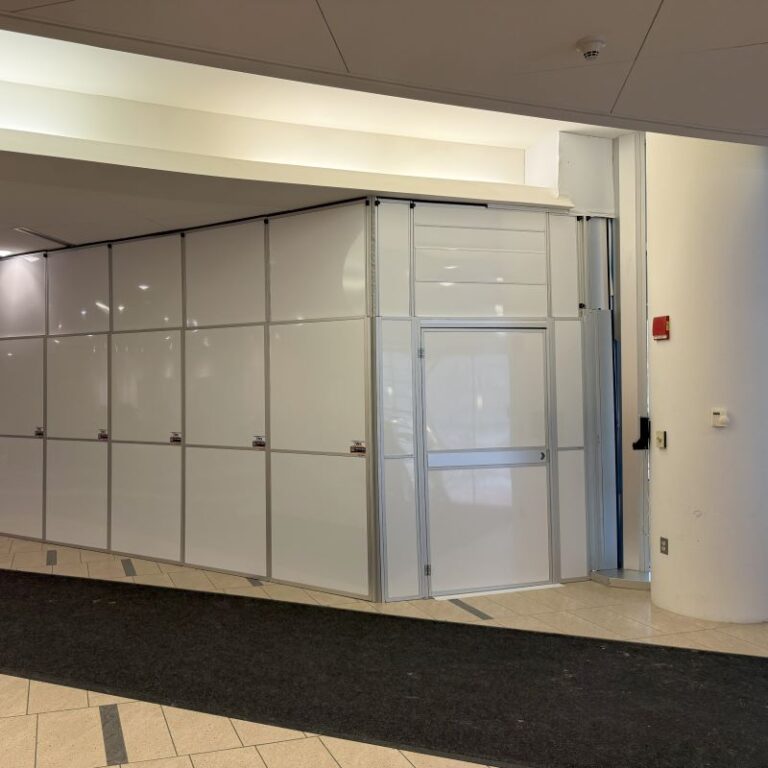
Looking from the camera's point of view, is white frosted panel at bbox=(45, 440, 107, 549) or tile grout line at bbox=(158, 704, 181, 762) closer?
tile grout line at bbox=(158, 704, 181, 762)

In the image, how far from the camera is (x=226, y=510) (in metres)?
6.03

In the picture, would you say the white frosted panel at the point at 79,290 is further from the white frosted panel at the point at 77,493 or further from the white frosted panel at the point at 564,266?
the white frosted panel at the point at 564,266

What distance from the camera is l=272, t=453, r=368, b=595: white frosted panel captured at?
17.6ft

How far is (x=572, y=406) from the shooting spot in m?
5.79

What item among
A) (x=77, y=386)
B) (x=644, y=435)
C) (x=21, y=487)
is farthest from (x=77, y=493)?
(x=644, y=435)

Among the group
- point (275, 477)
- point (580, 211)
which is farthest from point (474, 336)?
point (275, 477)

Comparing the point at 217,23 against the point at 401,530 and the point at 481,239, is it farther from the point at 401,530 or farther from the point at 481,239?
the point at 401,530

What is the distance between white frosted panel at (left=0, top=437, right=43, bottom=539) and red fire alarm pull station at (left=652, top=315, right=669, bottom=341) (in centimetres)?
567

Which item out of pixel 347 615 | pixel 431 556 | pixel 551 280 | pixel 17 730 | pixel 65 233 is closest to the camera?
pixel 17 730

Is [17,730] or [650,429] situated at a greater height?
[650,429]

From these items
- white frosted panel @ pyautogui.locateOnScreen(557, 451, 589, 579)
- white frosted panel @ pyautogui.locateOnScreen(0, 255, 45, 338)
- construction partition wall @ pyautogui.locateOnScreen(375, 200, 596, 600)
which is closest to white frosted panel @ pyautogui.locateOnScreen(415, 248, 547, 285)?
construction partition wall @ pyautogui.locateOnScreen(375, 200, 596, 600)

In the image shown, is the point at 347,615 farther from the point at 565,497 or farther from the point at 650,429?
the point at 650,429

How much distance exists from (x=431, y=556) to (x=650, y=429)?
1905 millimetres

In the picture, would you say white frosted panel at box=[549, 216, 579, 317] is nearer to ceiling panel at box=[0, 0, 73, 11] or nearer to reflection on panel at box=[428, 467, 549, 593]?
reflection on panel at box=[428, 467, 549, 593]
